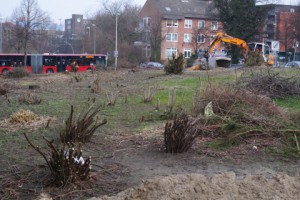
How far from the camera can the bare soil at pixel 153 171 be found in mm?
4891

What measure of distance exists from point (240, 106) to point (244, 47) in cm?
2584

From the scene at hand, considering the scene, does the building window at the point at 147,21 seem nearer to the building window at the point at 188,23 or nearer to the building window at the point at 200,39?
the building window at the point at 188,23

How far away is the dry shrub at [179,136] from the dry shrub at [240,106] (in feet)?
5.38

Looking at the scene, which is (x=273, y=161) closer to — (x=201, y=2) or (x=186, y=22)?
(x=186, y=22)

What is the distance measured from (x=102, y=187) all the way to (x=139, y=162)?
1300 mm

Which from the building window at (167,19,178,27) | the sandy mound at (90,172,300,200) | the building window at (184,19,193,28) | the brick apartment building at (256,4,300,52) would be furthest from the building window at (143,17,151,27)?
the sandy mound at (90,172,300,200)

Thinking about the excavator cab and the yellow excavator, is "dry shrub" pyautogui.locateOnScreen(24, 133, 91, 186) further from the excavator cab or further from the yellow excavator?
the excavator cab

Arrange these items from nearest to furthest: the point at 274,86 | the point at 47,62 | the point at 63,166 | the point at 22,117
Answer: the point at 63,166 < the point at 22,117 < the point at 274,86 < the point at 47,62

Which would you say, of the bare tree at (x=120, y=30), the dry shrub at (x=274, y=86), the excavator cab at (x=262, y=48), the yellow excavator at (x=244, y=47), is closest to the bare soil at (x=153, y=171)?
the dry shrub at (x=274, y=86)

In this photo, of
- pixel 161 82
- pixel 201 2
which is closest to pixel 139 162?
pixel 161 82

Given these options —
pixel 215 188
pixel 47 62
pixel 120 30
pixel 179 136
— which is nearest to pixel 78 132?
pixel 179 136

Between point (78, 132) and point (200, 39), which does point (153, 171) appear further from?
point (200, 39)

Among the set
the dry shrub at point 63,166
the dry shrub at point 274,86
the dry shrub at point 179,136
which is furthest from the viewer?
the dry shrub at point 274,86

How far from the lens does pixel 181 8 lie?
2931 inches
